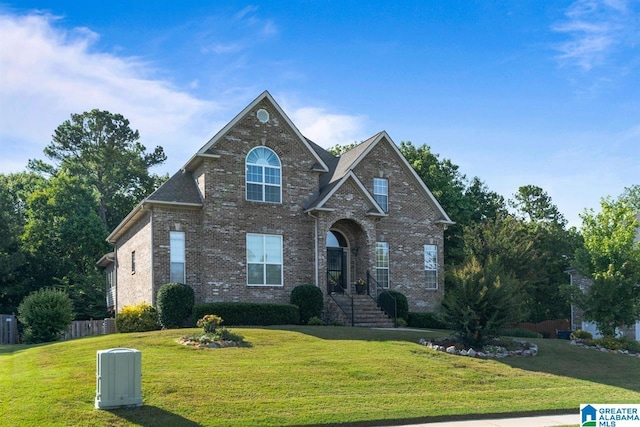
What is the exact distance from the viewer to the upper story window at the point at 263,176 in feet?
93.9

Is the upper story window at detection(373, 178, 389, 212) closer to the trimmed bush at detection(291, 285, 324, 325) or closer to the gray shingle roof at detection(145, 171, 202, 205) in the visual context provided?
the trimmed bush at detection(291, 285, 324, 325)

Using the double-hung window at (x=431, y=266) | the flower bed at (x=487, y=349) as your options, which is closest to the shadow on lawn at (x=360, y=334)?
the flower bed at (x=487, y=349)

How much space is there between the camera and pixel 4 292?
138 ft

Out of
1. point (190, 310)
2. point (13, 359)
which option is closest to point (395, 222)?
point (190, 310)

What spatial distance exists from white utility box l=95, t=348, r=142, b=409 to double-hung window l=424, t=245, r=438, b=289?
2146 cm

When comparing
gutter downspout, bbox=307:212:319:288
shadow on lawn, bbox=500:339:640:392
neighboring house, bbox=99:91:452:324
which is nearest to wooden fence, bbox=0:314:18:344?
neighboring house, bbox=99:91:452:324

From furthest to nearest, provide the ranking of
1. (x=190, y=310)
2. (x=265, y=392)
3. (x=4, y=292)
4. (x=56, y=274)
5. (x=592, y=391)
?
(x=56, y=274), (x=4, y=292), (x=190, y=310), (x=592, y=391), (x=265, y=392)

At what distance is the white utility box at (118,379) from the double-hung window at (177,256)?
14233 mm

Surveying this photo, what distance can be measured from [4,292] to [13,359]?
81.3ft

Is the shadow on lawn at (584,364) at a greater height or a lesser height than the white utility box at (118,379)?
lesser

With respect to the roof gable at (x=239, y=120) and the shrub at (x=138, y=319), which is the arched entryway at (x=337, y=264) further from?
the shrub at (x=138, y=319)

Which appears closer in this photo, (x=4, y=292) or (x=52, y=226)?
(x=4, y=292)

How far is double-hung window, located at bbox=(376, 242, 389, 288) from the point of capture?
103ft

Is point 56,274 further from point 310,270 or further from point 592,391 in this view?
point 592,391
